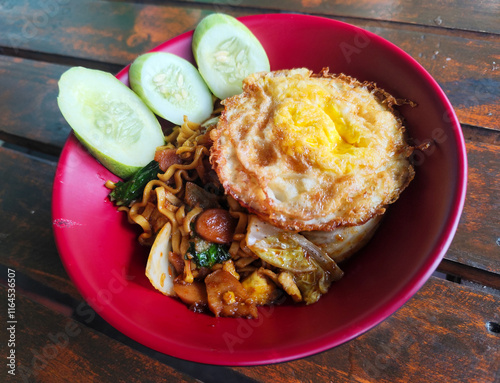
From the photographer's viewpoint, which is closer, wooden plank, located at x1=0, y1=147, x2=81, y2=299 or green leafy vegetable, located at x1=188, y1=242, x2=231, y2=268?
green leafy vegetable, located at x1=188, y1=242, x2=231, y2=268

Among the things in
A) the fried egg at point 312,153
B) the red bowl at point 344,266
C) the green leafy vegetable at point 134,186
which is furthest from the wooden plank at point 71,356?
the fried egg at point 312,153

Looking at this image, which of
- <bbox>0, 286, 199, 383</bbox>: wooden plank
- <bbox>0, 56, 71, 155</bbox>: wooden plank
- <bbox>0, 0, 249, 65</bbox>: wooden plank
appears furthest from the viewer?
<bbox>0, 0, 249, 65</bbox>: wooden plank

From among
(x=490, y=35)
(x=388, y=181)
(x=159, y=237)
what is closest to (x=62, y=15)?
(x=159, y=237)

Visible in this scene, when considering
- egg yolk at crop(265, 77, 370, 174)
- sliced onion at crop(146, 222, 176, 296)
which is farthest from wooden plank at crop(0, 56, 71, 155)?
egg yolk at crop(265, 77, 370, 174)

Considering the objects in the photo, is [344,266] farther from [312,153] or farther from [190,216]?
[190,216]

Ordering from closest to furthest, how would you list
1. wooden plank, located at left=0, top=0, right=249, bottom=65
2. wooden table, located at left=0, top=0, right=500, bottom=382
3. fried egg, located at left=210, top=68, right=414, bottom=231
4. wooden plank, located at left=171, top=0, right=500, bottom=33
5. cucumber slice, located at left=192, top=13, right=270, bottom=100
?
fried egg, located at left=210, top=68, right=414, bottom=231 < wooden table, located at left=0, top=0, right=500, bottom=382 < cucumber slice, located at left=192, top=13, right=270, bottom=100 < wooden plank, located at left=171, top=0, right=500, bottom=33 < wooden plank, located at left=0, top=0, right=249, bottom=65

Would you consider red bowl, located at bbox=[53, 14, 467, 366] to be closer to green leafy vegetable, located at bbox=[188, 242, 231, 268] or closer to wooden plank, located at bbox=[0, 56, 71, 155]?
green leafy vegetable, located at bbox=[188, 242, 231, 268]

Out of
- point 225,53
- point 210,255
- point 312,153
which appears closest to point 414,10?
point 225,53
